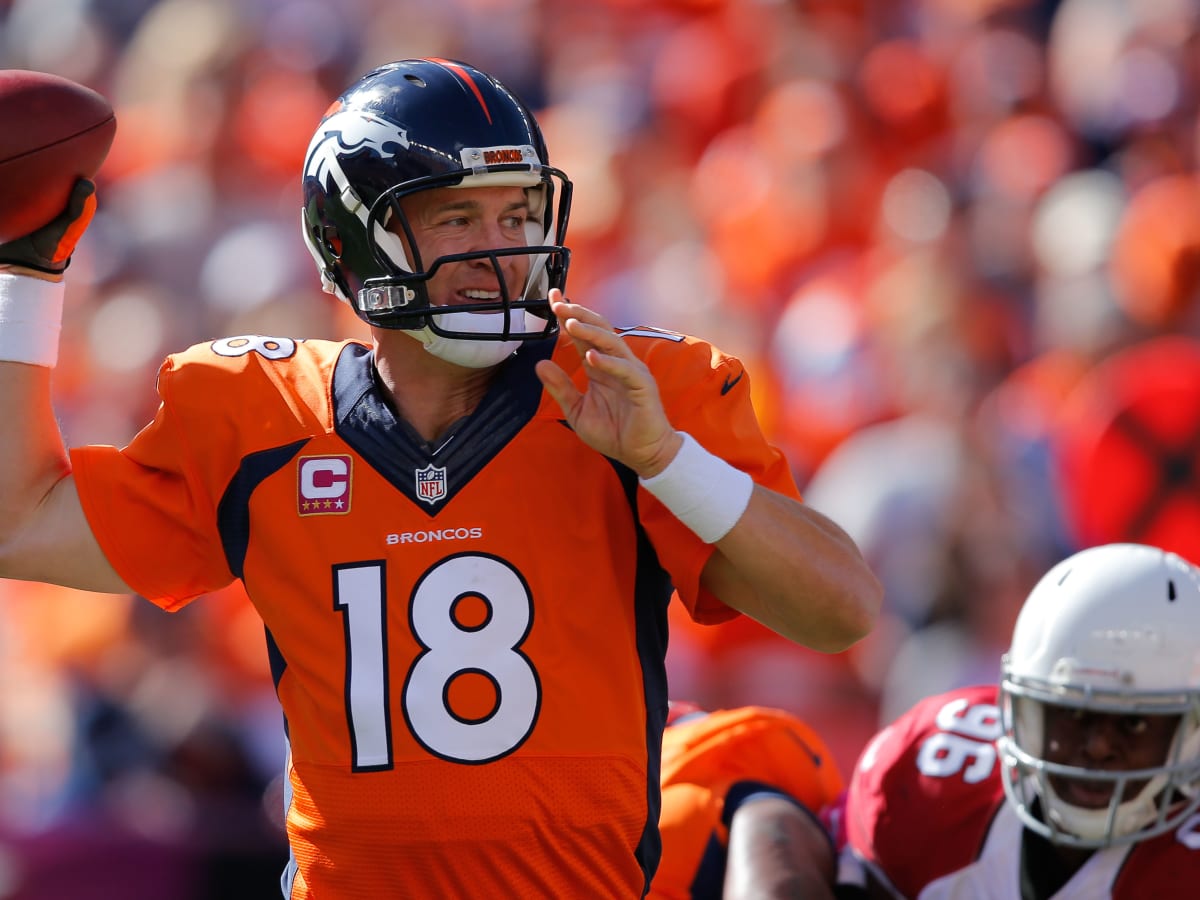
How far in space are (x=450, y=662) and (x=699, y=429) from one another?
474mm

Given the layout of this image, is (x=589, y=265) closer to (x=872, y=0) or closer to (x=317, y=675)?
(x=872, y=0)

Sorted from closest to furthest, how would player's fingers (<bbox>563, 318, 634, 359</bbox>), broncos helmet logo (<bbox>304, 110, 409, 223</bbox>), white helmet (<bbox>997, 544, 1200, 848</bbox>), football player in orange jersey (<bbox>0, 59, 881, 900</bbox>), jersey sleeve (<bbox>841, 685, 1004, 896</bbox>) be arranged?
player's fingers (<bbox>563, 318, 634, 359</bbox>), football player in orange jersey (<bbox>0, 59, 881, 900</bbox>), broncos helmet logo (<bbox>304, 110, 409, 223</bbox>), white helmet (<bbox>997, 544, 1200, 848</bbox>), jersey sleeve (<bbox>841, 685, 1004, 896</bbox>)

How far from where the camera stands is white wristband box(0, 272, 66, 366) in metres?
2.63

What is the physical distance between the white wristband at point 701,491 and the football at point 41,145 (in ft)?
3.42

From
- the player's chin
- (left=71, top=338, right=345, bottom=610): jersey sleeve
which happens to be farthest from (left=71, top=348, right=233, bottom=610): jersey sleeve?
the player's chin

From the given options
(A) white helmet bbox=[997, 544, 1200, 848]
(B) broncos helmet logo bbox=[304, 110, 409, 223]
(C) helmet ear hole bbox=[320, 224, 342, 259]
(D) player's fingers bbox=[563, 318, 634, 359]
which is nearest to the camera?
(D) player's fingers bbox=[563, 318, 634, 359]

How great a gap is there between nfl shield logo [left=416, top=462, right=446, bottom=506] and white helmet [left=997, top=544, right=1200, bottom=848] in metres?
1.20

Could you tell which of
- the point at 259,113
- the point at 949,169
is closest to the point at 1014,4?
the point at 949,169

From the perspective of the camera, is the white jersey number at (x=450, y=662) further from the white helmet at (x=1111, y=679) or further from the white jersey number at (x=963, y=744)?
the white jersey number at (x=963, y=744)

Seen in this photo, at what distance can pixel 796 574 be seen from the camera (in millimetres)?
2338

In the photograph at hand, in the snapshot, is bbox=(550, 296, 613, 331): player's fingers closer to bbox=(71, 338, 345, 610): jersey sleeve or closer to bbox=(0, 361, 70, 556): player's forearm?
bbox=(71, 338, 345, 610): jersey sleeve

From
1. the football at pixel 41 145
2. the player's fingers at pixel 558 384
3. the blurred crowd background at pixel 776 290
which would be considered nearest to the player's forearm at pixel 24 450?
the football at pixel 41 145

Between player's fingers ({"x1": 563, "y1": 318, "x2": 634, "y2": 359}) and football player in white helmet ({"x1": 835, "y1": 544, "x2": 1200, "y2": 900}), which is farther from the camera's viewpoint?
football player in white helmet ({"x1": 835, "y1": 544, "x2": 1200, "y2": 900})

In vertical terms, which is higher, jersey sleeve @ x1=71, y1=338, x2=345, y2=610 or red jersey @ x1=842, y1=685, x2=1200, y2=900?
jersey sleeve @ x1=71, y1=338, x2=345, y2=610
